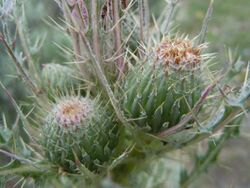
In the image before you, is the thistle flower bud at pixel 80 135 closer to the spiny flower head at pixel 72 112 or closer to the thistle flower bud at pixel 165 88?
the spiny flower head at pixel 72 112

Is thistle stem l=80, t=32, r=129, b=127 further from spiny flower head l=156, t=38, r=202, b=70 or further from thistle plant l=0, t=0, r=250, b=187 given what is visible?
spiny flower head l=156, t=38, r=202, b=70

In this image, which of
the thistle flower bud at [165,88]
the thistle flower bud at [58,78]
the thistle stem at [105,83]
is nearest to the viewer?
the thistle stem at [105,83]

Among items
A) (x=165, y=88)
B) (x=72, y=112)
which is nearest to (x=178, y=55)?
(x=165, y=88)

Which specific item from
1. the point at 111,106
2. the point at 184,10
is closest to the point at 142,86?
the point at 111,106

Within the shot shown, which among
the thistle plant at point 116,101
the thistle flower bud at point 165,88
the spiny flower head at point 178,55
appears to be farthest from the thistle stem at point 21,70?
the spiny flower head at point 178,55

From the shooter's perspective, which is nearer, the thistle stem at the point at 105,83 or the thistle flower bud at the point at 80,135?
the thistle stem at the point at 105,83

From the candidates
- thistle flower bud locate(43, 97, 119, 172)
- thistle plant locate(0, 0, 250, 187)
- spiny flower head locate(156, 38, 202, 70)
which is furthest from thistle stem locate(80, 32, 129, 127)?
spiny flower head locate(156, 38, 202, 70)

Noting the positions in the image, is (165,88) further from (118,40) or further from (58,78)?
(58,78)

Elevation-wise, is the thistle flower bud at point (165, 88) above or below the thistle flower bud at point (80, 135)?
above
